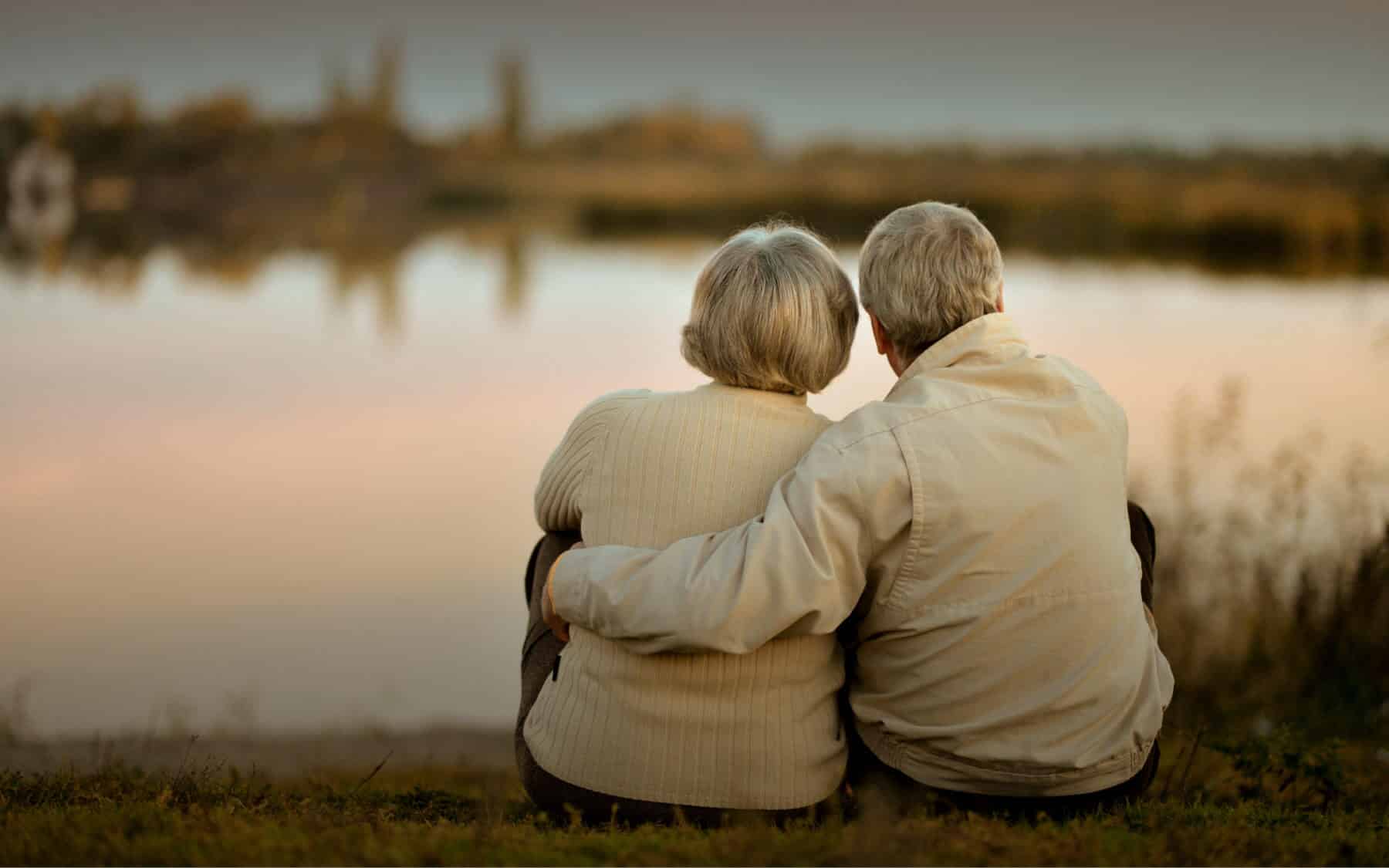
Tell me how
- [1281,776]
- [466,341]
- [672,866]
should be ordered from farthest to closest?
[466,341]
[1281,776]
[672,866]

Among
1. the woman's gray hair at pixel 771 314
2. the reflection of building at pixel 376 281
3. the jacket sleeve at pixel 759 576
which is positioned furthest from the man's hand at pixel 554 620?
the reflection of building at pixel 376 281

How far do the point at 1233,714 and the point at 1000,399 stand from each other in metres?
3.12

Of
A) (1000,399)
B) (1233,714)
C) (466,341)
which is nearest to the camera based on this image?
(1000,399)

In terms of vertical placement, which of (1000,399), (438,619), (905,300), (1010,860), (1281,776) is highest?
(905,300)

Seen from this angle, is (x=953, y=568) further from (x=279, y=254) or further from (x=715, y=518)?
(x=279, y=254)

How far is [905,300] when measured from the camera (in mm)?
2699

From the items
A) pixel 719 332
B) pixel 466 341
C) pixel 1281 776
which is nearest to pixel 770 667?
pixel 719 332

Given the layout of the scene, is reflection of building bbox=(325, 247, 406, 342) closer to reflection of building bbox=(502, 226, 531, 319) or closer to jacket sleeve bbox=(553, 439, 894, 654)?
reflection of building bbox=(502, 226, 531, 319)

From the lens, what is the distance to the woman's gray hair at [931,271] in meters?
2.68

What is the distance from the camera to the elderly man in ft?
7.95

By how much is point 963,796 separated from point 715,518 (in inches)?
30.4

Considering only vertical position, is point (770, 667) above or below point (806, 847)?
above

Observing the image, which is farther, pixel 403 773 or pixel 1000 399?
pixel 403 773

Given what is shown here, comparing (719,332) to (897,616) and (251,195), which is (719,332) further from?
(251,195)
